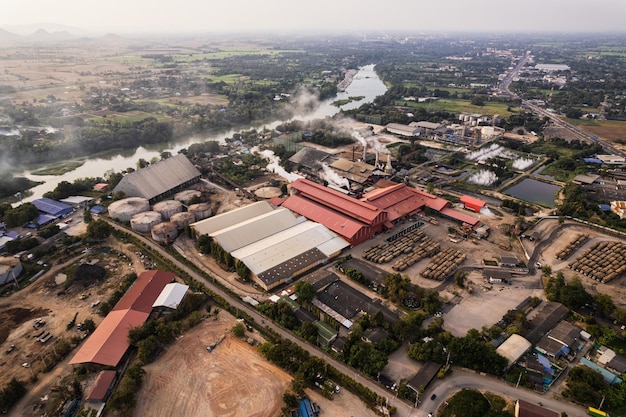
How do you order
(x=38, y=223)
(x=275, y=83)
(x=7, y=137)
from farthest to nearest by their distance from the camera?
(x=275, y=83), (x=7, y=137), (x=38, y=223)

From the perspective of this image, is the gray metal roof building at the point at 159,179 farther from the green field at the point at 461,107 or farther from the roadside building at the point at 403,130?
the green field at the point at 461,107

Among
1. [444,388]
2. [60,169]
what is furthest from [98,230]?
[444,388]

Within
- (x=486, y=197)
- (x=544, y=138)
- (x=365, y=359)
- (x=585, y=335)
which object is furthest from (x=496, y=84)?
(x=365, y=359)

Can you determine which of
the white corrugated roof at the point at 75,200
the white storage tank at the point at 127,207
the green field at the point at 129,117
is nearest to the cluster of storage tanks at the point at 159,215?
the white storage tank at the point at 127,207

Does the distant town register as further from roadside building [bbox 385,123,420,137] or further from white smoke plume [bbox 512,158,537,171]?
white smoke plume [bbox 512,158,537,171]

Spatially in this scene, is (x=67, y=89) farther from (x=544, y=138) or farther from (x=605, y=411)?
(x=605, y=411)

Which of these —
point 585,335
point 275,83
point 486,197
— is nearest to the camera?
point 585,335

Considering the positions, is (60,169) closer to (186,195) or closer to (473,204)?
(186,195)
